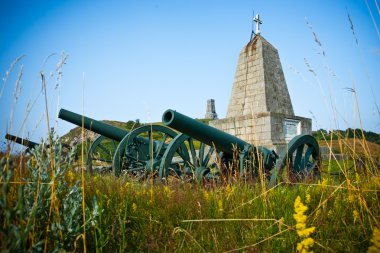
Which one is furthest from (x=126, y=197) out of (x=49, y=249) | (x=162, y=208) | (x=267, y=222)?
(x=267, y=222)

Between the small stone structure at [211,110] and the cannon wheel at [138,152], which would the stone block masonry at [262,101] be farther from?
the small stone structure at [211,110]

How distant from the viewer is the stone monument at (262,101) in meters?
9.77

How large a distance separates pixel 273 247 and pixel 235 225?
13.4 inches

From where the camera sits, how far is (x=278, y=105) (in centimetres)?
1038

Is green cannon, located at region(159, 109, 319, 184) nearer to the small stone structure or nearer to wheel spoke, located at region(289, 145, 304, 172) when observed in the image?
wheel spoke, located at region(289, 145, 304, 172)

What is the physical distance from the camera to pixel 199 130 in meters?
3.47

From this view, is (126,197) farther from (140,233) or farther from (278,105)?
(278,105)

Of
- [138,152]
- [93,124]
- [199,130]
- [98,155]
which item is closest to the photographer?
[199,130]

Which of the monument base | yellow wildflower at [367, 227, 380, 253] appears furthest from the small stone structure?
yellow wildflower at [367, 227, 380, 253]

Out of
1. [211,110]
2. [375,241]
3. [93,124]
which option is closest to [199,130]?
[375,241]

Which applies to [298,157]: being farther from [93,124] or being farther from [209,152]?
[93,124]

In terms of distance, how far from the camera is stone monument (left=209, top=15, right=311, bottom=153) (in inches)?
385

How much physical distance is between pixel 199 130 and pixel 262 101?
7.19m

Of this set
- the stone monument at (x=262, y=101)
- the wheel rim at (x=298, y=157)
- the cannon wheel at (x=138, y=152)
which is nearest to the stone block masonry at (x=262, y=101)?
the stone monument at (x=262, y=101)
